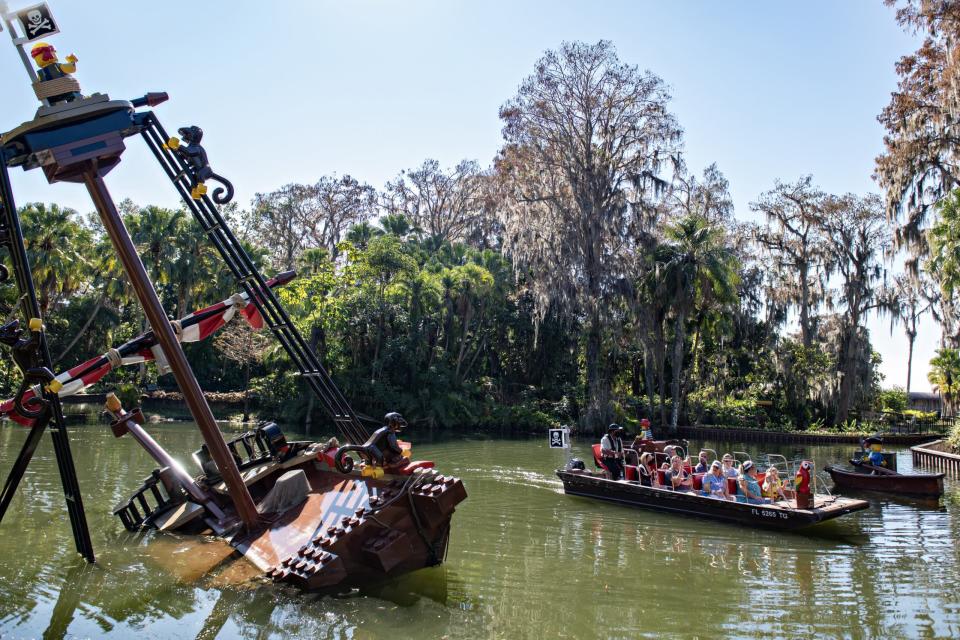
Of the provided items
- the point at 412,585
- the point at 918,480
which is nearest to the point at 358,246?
the point at 918,480

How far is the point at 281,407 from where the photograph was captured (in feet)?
133

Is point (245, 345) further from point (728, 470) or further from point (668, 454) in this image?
point (728, 470)

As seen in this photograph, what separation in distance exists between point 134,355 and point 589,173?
100 ft

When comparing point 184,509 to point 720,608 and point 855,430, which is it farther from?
point 855,430

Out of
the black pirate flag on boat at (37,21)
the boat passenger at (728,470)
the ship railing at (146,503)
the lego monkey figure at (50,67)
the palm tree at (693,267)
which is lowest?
the ship railing at (146,503)

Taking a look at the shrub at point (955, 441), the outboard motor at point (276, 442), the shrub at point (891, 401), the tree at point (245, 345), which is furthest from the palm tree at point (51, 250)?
the shrub at point (891, 401)

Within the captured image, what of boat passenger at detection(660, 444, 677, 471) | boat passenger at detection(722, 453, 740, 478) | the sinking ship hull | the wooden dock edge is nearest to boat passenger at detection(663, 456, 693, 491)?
boat passenger at detection(660, 444, 677, 471)

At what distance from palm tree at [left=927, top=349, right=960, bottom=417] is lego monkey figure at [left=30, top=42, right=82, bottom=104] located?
38264 millimetres

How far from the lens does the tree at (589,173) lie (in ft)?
126

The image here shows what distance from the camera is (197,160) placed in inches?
448

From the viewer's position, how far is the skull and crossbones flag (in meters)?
10.4

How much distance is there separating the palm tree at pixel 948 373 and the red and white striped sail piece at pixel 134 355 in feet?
116

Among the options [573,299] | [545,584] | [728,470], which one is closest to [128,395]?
[573,299]

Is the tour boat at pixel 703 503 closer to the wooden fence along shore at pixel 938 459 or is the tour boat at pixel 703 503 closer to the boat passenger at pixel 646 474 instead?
the boat passenger at pixel 646 474
